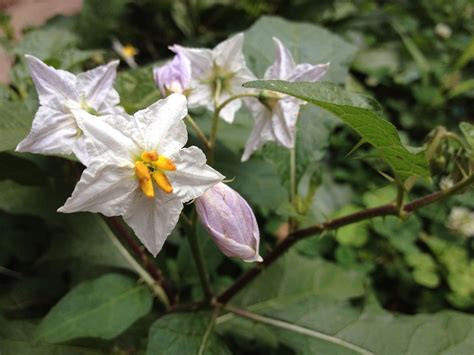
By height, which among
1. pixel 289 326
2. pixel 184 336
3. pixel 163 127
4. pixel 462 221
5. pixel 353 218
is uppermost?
pixel 163 127

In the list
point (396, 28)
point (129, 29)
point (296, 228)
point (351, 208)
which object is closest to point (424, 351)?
point (296, 228)

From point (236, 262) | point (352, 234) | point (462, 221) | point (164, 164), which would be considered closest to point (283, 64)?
point (164, 164)

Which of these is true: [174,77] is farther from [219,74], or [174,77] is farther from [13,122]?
[13,122]

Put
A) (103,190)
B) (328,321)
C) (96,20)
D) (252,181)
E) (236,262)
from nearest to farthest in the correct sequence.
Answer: (103,190), (328,321), (252,181), (236,262), (96,20)

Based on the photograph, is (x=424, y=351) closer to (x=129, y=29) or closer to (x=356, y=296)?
(x=356, y=296)

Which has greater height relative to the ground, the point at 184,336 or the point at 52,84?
the point at 52,84

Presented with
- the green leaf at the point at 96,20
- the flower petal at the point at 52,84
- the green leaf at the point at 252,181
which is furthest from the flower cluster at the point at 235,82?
the green leaf at the point at 96,20
